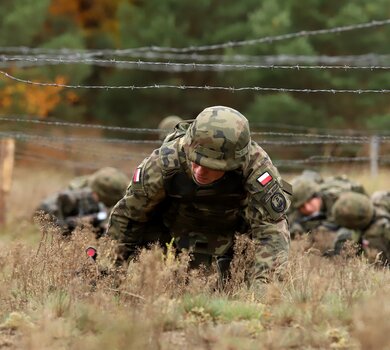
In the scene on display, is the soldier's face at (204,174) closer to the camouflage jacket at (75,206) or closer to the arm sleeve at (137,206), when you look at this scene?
the arm sleeve at (137,206)

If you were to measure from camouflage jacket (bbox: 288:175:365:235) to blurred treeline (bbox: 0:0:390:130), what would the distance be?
13410 millimetres

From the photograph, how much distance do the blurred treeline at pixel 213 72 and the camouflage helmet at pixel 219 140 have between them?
64.1 feet

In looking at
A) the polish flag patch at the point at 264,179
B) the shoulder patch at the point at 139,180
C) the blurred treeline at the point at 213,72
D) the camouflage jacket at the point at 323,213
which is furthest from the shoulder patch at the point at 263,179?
the blurred treeline at the point at 213,72

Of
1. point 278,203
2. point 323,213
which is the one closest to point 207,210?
point 278,203

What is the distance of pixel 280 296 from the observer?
18.2 feet

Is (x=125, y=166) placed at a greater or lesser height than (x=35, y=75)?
lesser

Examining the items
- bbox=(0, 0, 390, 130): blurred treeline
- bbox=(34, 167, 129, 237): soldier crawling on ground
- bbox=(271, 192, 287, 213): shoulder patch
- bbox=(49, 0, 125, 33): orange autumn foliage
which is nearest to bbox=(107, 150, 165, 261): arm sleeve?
bbox=(271, 192, 287, 213): shoulder patch

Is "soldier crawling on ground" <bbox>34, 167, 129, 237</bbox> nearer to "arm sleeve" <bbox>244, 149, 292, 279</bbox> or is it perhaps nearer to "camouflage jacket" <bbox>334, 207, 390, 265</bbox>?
"camouflage jacket" <bbox>334, 207, 390, 265</bbox>

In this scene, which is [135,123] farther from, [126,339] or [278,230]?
[126,339]

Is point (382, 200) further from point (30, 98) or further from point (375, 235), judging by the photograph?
point (30, 98)

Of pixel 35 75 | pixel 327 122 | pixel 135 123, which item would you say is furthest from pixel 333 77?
pixel 35 75

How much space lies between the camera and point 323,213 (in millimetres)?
11945

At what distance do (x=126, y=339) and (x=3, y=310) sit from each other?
1440mm

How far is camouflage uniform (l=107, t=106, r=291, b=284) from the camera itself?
613 centimetres
